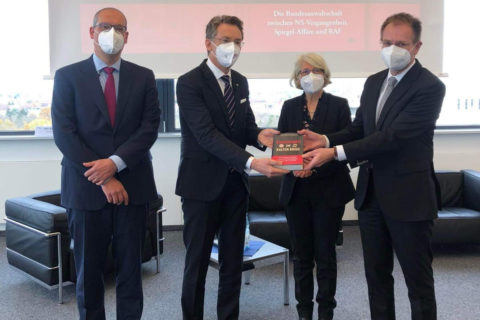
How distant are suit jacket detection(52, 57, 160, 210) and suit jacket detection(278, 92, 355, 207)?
86cm

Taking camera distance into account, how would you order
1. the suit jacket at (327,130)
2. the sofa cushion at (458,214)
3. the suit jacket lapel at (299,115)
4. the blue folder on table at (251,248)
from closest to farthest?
the suit jacket at (327,130)
the suit jacket lapel at (299,115)
the blue folder on table at (251,248)
the sofa cushion at (458,214)

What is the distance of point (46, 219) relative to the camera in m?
3.47

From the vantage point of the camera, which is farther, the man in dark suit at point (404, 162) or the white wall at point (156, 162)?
the white wall at point (156, 162)

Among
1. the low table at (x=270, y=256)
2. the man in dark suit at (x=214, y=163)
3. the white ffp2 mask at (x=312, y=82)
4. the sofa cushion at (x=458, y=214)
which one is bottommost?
the low table at (x=270, y=256)

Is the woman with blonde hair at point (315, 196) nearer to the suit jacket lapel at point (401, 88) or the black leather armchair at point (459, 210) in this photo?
the suit jacket lapel at point (401, 88)

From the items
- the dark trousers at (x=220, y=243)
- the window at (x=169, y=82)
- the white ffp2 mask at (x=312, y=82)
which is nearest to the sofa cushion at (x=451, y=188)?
the window at (x=169, y=82)

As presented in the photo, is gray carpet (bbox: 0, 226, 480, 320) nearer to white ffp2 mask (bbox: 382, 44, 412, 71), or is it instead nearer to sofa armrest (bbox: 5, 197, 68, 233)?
sofa armrest (bbox: 5, 197, 68, 233)

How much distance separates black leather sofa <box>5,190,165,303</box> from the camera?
347 centimetres

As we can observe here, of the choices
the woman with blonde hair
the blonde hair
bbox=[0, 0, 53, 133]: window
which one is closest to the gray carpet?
the woman with blonde hair

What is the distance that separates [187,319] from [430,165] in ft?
4.83

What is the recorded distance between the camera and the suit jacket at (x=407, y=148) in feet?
7.51

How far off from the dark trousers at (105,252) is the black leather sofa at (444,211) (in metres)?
1.87

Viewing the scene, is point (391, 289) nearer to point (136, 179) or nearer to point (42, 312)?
point (136, 179)

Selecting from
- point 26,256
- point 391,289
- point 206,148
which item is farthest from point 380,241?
point 26,256
